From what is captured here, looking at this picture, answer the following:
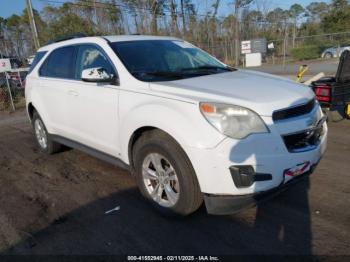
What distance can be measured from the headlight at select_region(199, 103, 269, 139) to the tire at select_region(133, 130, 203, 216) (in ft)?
1.38

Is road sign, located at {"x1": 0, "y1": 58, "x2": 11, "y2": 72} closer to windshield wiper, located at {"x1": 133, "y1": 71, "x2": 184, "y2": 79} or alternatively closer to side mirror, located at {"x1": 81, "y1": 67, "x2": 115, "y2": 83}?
side mirror, located at {"x1": 81, "y1": 67, "x2": 115, "y2": 83}


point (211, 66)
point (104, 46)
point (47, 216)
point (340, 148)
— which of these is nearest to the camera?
point (47, 216)

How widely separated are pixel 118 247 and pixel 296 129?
191 cm

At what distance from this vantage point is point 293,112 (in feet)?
10.6

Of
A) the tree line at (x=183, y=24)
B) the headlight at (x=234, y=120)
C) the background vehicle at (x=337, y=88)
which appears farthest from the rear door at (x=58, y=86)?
the tree line at (x=183, y=24)

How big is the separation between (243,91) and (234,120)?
0.43 m

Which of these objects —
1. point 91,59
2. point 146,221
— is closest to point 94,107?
Answer: point 91,59

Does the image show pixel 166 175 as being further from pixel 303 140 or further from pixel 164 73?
pixel 303 140

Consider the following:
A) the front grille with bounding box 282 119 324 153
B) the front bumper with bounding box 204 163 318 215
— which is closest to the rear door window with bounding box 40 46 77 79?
the front bumper with bounding box 204 163 318 215

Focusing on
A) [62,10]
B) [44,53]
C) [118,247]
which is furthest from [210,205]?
[62,10]

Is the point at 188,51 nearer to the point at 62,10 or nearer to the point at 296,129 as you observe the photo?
the point at 296,129

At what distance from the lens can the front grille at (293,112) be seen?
305 cm

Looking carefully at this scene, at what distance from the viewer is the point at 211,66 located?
4508mm

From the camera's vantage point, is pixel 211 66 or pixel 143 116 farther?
pixel 211 66
